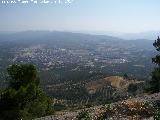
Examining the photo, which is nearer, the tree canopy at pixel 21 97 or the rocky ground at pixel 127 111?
the rocky ground at pixel 127 111

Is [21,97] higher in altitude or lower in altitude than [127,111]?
lower

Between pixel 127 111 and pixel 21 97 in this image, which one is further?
pixel 21 97

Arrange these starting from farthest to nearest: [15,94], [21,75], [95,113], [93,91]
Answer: [93,91]
[21,75]
[15,94]
[95,113]

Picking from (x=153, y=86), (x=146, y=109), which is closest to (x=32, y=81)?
(x=146, y=109)

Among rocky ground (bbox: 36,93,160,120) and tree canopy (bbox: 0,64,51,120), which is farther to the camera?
tree canopy (bbox: 0,64,51,120)

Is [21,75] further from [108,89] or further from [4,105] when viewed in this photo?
[108,89]

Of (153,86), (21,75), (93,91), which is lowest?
(93,91)

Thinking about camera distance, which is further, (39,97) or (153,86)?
(153,86)

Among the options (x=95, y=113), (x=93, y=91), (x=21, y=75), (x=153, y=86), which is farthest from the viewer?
(x=93, y=91)

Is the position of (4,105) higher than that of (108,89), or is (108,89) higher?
(4,105)

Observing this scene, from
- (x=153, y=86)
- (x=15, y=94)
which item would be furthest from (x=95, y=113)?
(x=153, y=86)

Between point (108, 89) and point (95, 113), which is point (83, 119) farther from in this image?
point (108, 89)

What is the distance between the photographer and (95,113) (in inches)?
1125

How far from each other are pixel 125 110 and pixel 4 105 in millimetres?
14811
